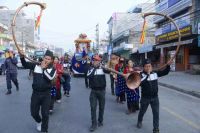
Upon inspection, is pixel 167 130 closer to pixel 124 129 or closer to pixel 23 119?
pixel 124 129

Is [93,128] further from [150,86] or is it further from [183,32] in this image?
Result: [183,32]

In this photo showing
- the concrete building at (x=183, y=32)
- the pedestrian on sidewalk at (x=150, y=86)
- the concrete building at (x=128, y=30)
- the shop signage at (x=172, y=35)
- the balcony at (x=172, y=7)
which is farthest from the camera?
the concrete building at (x=128, y=30)

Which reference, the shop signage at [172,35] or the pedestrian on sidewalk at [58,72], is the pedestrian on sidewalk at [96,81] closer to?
the pedestrian on sidewalk at [58,72]

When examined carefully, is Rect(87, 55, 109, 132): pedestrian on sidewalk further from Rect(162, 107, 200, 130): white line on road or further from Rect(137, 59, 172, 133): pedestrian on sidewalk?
Rect(162, 107, 200, 130): white line on road

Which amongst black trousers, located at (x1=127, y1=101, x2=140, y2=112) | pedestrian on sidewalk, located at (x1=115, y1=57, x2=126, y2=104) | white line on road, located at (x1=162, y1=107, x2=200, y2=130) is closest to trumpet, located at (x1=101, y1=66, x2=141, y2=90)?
white line on road, located at (x1=162, y1=107, x2=200, y2=130)

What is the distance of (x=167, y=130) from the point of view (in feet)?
24.8

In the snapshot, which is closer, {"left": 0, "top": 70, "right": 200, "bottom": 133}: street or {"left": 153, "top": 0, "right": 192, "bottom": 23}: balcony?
{"left": 0, "top": 70, "right": 200, "bottom": 133}: street

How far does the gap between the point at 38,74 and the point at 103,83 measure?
1551 mm

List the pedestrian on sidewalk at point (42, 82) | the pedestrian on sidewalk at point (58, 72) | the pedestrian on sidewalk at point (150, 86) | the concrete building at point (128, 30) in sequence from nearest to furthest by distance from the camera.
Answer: the pedestrian on sidewalk at point (42, 82), the pedestrian on sidewalk at point (150, 86), the pedestrian on sidewalk at point (58, 72), the concrete building at point (128, 30)

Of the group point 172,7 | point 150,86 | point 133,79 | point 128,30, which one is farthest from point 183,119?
point 128,30

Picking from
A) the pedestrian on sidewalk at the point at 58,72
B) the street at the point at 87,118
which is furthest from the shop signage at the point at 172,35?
the pedestrian on sidewalk at the point at 58,72

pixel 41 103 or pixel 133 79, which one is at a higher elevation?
pixel 133 79

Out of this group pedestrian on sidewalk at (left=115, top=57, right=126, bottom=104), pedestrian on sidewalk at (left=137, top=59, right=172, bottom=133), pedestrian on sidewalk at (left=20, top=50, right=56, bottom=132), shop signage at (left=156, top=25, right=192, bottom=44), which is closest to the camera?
pedestrian on sidewalk at (left=20, top=50, right=56, bottom=132)

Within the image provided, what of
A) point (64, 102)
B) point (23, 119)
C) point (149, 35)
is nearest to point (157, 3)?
point (149, 35)
